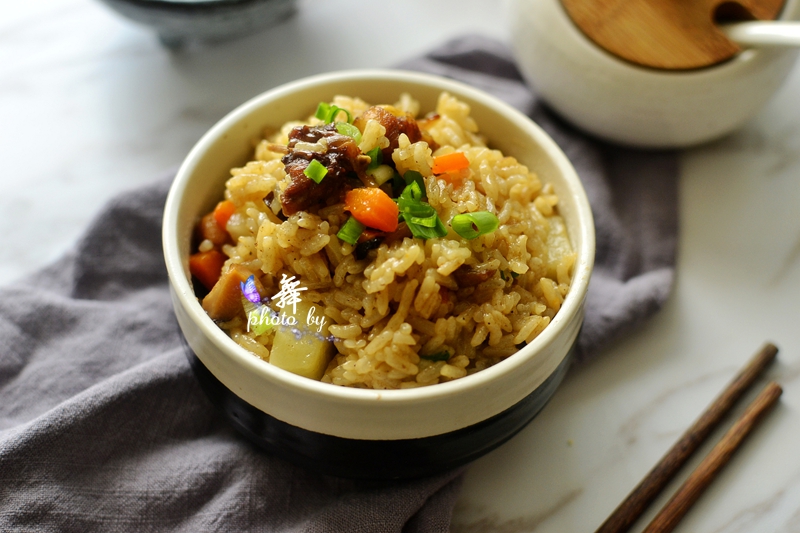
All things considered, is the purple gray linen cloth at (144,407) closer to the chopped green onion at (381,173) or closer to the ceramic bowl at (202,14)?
the ceramic bowl at (202,14)

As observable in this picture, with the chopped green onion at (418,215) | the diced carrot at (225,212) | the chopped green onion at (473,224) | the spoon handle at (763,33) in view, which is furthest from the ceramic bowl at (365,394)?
the spoon handle at (763,33)

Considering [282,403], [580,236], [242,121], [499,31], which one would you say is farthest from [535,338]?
[499,31]

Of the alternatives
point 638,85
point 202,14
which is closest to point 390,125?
point 638,85

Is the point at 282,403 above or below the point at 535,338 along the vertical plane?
below

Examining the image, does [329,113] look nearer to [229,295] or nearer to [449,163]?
[449,163]

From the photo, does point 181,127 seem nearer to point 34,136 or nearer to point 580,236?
point 34,136
